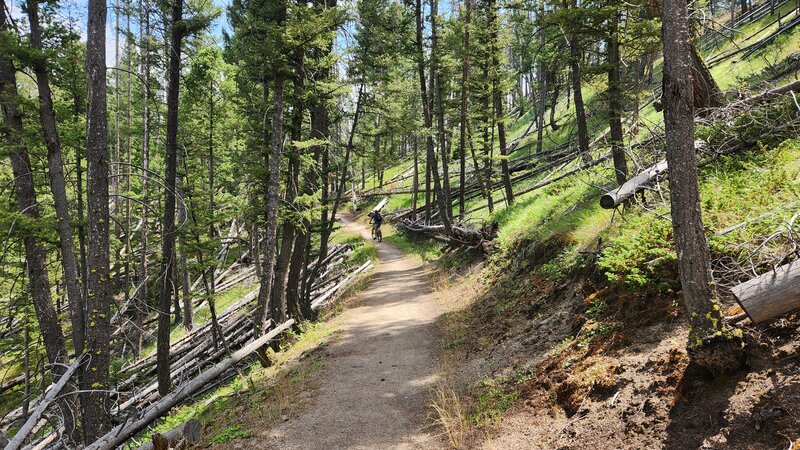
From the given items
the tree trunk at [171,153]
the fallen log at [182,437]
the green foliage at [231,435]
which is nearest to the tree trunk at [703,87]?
the green foliage at [231,435]

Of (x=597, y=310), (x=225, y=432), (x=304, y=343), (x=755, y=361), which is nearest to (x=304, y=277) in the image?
(x=304, y=343)

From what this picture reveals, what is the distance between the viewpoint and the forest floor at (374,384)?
21.8 ft

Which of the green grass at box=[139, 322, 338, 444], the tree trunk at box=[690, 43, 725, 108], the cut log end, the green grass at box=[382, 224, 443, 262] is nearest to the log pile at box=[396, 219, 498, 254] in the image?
the green grass at box=[382, 224, 443, 262]

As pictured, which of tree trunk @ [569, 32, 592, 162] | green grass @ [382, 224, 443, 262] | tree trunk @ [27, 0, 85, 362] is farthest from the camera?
green grass @ [382, 224, 443, 262]

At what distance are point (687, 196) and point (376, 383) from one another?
6490 millimetres

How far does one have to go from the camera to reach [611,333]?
629cm

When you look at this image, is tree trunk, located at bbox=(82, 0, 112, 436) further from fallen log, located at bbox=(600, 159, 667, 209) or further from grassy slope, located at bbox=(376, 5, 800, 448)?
fallen log, located at bbox=(600, 159, 667, 209)

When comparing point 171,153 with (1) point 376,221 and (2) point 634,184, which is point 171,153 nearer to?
(2) point 634,184

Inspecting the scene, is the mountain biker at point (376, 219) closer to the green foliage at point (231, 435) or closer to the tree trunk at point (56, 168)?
the tree trunk at point (56, 168)

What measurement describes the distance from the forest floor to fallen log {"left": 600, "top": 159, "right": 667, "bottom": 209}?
4789 millimetres

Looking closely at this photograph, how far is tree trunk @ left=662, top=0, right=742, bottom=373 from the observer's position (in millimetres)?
4238

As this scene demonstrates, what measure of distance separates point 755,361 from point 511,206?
15353 mm

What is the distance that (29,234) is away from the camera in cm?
959

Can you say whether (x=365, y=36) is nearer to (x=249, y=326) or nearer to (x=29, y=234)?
(x=29, y=234)
